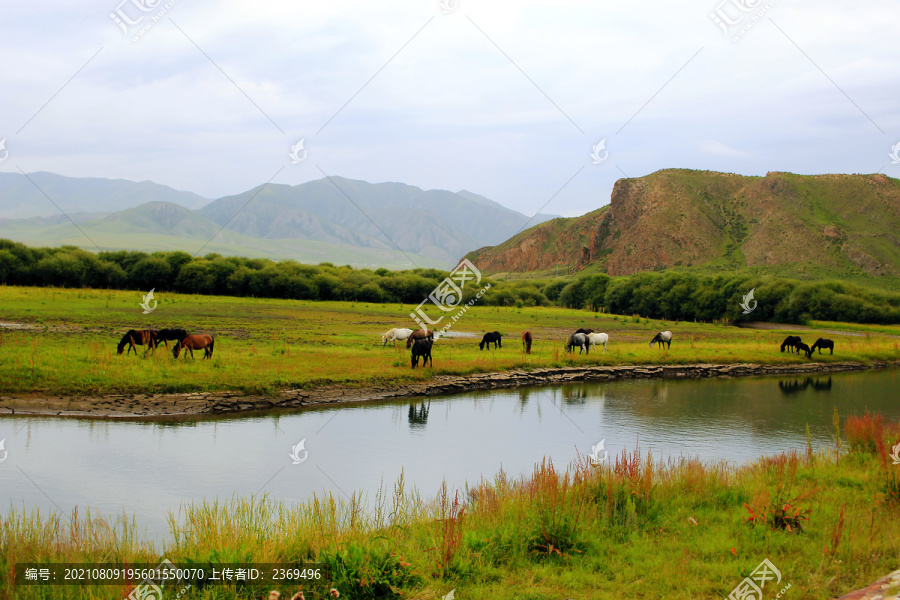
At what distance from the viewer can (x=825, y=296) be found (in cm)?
6825

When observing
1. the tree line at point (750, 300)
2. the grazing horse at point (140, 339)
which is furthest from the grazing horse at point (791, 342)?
the grazing horse at point (140, 339)

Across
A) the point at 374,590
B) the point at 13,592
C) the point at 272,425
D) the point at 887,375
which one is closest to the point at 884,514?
the point at 374,590

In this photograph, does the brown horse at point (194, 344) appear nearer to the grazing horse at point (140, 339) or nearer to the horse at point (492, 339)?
the grazing horse at point (140, 339)

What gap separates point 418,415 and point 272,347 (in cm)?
986

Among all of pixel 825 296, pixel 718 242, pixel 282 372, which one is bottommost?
pixel 282 372

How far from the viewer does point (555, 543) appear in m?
7.68

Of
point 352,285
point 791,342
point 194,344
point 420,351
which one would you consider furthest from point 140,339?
point 352,285

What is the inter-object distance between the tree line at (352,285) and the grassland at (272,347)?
817 centimetres

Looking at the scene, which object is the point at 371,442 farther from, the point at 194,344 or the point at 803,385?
the point at 803,385

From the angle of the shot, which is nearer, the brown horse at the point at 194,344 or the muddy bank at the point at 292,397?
the muddy bank at the point at 292,397

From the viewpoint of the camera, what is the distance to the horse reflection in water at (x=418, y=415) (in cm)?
2024

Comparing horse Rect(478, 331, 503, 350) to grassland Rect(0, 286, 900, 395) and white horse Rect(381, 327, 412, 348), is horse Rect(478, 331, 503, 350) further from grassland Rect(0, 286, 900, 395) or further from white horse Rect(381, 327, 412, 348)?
white horse Rect(381, 327, 412, 348)

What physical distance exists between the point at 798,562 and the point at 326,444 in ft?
39.7

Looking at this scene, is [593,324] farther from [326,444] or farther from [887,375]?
[326,444]
